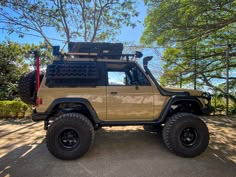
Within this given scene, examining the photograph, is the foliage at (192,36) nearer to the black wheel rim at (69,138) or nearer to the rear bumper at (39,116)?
the black wheel rim at (69,138)

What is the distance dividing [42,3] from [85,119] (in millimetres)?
5886

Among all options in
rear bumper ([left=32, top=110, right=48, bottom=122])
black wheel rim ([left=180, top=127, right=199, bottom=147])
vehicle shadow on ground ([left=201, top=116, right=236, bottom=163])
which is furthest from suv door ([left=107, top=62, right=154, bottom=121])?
vehicle shadow on ground ([left=201, top=116, right=236, bottom=163])

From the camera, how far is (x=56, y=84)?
3.29 meters

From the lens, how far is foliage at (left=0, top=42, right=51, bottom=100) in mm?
9742

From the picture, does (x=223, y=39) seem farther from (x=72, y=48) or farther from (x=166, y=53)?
(x=72, y=48)

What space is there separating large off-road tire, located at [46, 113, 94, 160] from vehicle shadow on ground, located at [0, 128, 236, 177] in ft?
0.51

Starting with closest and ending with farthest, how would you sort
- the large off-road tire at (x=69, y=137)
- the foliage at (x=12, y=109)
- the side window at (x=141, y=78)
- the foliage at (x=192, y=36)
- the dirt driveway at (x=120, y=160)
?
the dirt driveway at (x=120, y=160), the large off-road tire at (x=69, y=137), the side window at (x=141, y=78), the foliage at (x=192, y=36), the foliage at (x=12, y=109)

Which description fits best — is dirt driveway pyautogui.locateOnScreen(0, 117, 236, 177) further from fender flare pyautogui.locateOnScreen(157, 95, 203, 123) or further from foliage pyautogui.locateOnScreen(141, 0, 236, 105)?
foliage pyautogui.locateOnScreen(141, 0, 236, 105)

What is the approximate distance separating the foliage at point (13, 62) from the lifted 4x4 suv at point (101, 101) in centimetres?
722

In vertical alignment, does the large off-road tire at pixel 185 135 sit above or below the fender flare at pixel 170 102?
below

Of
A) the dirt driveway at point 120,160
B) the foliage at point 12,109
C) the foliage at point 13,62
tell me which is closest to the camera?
the dirt driveway at point 120,160

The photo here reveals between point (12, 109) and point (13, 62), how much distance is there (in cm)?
522

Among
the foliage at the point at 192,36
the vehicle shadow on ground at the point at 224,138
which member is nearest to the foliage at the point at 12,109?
the foliage at the point at 192,36

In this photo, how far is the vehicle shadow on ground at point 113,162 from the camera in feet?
8.99
